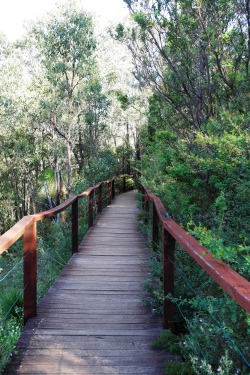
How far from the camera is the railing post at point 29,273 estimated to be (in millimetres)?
3422

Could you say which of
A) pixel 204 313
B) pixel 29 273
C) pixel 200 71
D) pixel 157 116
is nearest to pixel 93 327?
pixel 29 273

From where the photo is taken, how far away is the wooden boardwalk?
8.93 ft

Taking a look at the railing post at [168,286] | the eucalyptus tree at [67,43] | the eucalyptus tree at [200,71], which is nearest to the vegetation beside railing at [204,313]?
the railing post at [168,286]

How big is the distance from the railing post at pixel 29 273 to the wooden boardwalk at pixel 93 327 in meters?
0.13

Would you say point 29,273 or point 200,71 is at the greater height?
point 200,71

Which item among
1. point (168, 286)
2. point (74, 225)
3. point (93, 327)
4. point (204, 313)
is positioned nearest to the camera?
point (204, 313)

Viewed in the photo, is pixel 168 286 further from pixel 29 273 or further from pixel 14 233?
pixel 14 233

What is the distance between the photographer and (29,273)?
3465 millimetres

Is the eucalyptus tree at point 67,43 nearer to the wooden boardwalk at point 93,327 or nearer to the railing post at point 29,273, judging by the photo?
the wooden boardwalk at point 93,327

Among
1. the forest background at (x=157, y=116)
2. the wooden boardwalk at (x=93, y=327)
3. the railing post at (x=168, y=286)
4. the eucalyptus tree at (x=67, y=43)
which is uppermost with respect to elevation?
the eucalyptus tree at (x=67, y=43)

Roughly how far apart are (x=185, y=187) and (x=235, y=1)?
3.11m

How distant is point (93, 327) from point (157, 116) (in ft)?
23.8

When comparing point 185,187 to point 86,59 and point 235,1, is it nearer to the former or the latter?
point 235,1

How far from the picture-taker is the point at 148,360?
279 cm
